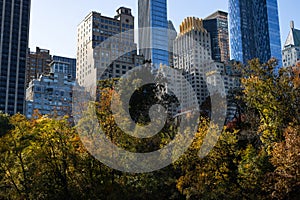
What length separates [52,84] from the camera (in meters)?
112

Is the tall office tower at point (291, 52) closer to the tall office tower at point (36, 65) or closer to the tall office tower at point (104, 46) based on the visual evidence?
the tall office tower at point (104, 46)

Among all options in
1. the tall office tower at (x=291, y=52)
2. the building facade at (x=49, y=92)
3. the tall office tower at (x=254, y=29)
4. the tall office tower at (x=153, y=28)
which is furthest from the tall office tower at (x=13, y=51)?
the tall office tower at (x=291, y=52)

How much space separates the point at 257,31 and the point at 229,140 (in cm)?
15456

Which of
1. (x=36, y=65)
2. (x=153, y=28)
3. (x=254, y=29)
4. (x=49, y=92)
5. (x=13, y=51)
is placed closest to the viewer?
(x=13, y=51)

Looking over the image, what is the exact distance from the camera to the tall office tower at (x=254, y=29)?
6422 inches

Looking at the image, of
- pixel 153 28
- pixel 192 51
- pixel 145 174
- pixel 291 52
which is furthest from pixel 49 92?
pixel 291 52

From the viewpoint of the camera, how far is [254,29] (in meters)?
168

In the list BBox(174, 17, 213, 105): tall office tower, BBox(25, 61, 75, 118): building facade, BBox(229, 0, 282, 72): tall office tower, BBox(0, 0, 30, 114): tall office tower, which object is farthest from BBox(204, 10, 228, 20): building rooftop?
BBox(0, 0, 30, 114): tall office tower

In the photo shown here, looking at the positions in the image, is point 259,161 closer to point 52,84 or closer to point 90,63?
point 90,63

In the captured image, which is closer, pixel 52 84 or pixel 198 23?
pixel 52 84

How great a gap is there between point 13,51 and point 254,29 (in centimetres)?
10190

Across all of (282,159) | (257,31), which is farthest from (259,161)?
(257,31)

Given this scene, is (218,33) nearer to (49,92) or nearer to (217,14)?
(217,14)

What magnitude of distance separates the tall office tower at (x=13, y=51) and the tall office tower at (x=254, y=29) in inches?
3413
